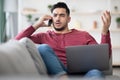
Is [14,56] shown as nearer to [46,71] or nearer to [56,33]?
[46,71]

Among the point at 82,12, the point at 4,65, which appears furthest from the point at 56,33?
the point at 82,12

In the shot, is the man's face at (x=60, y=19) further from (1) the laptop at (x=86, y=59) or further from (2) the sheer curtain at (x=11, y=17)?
(2) the sheer curtain at (x=11, y=17)

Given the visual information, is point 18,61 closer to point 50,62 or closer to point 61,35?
point 50,62

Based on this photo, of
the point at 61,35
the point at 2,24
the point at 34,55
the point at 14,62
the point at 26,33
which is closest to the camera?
the point at 14,62

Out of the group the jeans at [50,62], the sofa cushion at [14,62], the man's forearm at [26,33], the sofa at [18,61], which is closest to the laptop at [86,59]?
the jeans at [50,62]

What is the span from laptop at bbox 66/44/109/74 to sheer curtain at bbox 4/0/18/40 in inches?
116

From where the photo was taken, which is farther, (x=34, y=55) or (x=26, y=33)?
(x=26, y=33)

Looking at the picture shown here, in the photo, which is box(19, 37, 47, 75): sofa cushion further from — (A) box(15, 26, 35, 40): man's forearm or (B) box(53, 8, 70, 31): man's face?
(B) box(53, 8, 70, 31): man's face

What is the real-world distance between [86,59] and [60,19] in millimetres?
814

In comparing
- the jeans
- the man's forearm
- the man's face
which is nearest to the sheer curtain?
the man's face

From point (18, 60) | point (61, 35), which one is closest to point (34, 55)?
point (18, 60)

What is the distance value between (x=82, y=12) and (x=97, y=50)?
301 centimetres

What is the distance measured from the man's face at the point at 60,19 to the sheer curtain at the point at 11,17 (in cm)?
216

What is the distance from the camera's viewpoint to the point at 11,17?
4.74m
